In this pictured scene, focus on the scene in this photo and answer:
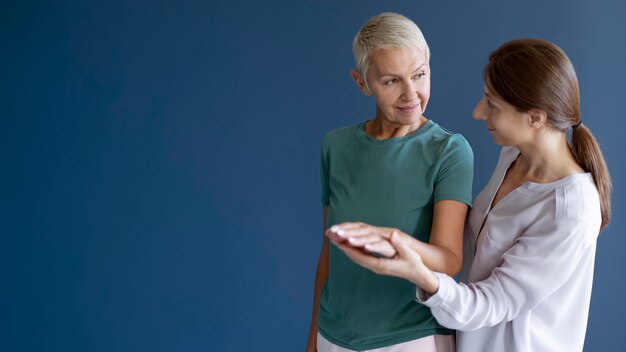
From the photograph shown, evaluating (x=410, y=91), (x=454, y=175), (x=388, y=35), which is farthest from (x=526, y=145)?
(x=388, y=35)

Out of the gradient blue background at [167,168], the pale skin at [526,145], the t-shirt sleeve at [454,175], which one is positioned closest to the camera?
the pale skin at [526,145]

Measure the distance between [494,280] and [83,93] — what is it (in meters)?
2.00

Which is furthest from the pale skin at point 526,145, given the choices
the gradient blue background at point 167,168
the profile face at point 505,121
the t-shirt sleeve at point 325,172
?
the gradient blue background at point 167,168

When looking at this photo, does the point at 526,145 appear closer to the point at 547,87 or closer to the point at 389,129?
the point at 547,87

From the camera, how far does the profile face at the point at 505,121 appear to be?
151 cm

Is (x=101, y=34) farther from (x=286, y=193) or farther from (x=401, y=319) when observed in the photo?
(x=401, y=319)

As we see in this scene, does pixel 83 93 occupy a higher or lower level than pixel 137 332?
higher

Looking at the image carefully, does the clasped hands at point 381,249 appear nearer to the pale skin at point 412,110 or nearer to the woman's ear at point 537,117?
the pale skin at point 412,110

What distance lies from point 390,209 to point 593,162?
1.39 feet

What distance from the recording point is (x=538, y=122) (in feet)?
4.92

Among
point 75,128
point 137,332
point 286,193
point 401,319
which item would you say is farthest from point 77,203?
point 401,319

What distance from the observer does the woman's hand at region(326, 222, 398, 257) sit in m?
1.31

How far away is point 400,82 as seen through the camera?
1.59 meters

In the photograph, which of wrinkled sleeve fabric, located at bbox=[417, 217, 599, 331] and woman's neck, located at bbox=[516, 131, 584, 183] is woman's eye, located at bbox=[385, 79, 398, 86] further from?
wrinkled sleeve fabric, located at bbox=[417, 217, 599, 331]
